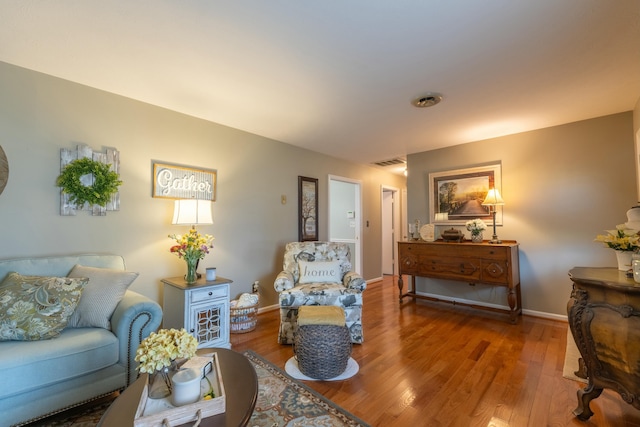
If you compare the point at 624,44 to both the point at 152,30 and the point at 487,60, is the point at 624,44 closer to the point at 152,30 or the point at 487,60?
the point at 487,60

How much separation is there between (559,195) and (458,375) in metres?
2.52

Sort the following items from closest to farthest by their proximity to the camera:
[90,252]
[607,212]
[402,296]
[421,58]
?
[421,58], [90,252], [607,212], [402,296]

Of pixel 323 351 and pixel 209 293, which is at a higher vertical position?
pixel 209 293

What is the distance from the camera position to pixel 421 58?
6.27 ft

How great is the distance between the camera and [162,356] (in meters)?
1.04

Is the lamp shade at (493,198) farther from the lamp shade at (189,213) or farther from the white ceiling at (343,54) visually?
the lamp shade at (189,213)

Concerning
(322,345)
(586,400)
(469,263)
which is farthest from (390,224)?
(586,400)

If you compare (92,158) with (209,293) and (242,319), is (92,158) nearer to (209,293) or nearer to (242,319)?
(209,293)

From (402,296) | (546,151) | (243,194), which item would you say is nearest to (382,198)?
(402,296)

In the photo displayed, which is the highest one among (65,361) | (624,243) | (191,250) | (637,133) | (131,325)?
(637,133)

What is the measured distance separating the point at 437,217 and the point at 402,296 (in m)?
1.26

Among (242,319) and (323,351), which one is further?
(242,319)

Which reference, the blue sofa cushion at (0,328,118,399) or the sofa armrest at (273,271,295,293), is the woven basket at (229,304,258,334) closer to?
the sofa armrest at (273,271,295,293)

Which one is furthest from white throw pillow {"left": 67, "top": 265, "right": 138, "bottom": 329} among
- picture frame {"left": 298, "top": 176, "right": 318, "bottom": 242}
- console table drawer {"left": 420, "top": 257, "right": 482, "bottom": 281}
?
console table drawer {"left": 420, "top": 257, "right": 482, "bottom": 281}
